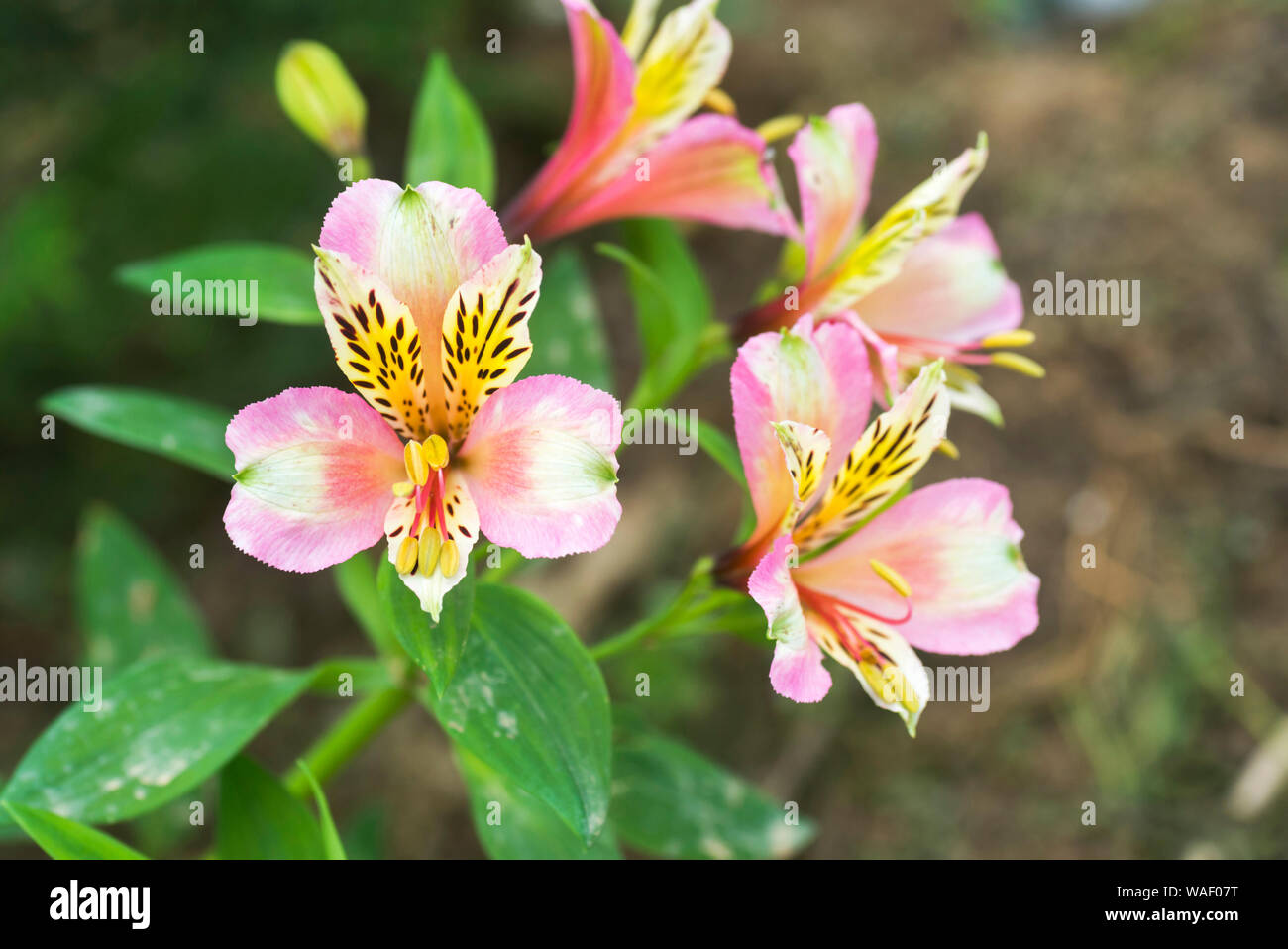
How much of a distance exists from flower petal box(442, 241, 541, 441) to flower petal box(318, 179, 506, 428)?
0.03 meters

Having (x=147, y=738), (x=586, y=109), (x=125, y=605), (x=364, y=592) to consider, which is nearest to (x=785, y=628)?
(x=586, y=109)

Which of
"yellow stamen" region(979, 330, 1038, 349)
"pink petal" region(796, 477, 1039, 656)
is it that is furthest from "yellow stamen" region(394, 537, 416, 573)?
"yellow stamen" region(979, 330, 1038, 349)

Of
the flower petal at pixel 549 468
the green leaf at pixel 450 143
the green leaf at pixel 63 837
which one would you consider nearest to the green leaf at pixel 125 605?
the green leaf at pixel 63 837

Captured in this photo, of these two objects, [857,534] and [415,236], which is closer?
[415,236]

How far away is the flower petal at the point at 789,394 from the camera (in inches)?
32.0

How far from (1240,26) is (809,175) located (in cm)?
241

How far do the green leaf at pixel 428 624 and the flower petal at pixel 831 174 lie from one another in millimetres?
443

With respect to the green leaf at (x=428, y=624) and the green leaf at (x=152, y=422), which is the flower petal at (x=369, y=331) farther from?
the green leaf at (x=152, y=422)

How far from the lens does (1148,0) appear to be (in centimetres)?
303

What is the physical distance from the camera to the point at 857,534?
0.92 m

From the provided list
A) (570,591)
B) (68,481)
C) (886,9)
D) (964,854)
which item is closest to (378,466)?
(964,854)

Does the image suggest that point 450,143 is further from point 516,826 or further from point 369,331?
point 516,826

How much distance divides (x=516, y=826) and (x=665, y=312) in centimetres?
60

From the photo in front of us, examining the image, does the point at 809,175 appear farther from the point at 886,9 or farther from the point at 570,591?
the point at 886,9
